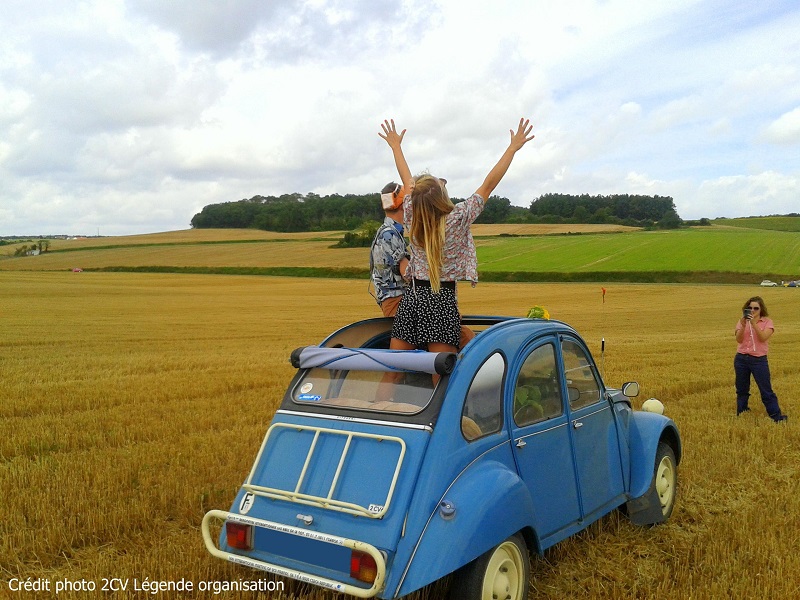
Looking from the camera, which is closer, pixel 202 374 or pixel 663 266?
pixel 202 374

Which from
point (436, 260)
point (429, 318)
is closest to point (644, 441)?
point (429, 318)

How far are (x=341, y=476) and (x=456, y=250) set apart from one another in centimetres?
166

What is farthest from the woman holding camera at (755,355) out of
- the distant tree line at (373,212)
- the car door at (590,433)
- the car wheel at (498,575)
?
the distant tree line at (373,212)

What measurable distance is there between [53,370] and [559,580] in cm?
1170

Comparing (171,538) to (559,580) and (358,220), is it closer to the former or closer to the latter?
(559,580)

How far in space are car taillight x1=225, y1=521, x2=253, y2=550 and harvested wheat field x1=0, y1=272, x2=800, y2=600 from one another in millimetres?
321

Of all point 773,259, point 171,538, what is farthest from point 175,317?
point 773,259

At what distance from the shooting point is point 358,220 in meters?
102

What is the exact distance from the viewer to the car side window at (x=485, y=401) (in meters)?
3.72

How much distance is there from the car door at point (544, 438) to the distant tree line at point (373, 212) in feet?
301

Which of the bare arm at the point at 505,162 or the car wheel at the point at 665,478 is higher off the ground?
the bare arm at the point at 505,162

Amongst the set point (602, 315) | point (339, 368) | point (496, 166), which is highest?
point (496, 166)

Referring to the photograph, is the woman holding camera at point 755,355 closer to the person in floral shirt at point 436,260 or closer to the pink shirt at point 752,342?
the pink shirt at point 752,342

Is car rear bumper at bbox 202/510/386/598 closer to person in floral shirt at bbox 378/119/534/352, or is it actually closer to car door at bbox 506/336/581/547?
car door at bbox 506/336/581/547
